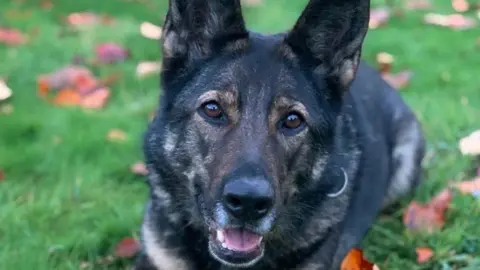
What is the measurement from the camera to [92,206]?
4.19 meters

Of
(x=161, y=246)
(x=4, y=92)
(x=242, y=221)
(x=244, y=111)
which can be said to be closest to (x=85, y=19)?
(x=4, y=92)

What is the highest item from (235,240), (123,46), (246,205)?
(246,205)

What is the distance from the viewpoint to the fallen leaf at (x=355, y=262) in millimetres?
3350

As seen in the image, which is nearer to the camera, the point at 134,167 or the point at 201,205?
the point at 201,205

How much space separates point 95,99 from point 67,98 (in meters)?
0.22

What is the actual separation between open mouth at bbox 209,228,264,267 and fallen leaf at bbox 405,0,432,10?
6.15 m

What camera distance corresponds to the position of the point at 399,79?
6.19 meters

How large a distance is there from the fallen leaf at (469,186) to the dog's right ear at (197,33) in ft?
6.07

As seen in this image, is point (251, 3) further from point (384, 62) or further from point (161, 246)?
point (161, 246)

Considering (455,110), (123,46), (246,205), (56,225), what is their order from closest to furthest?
(246,205)
(56,225)
(455,110)
(123,46)

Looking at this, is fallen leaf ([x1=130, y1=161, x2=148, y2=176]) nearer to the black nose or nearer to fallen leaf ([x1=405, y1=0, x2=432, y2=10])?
the black nose

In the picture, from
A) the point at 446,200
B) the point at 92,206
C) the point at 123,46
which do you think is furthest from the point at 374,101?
the point at 123,46

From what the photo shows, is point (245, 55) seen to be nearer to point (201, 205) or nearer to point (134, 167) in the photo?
point (201, 205)

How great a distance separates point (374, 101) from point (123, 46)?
317cm
